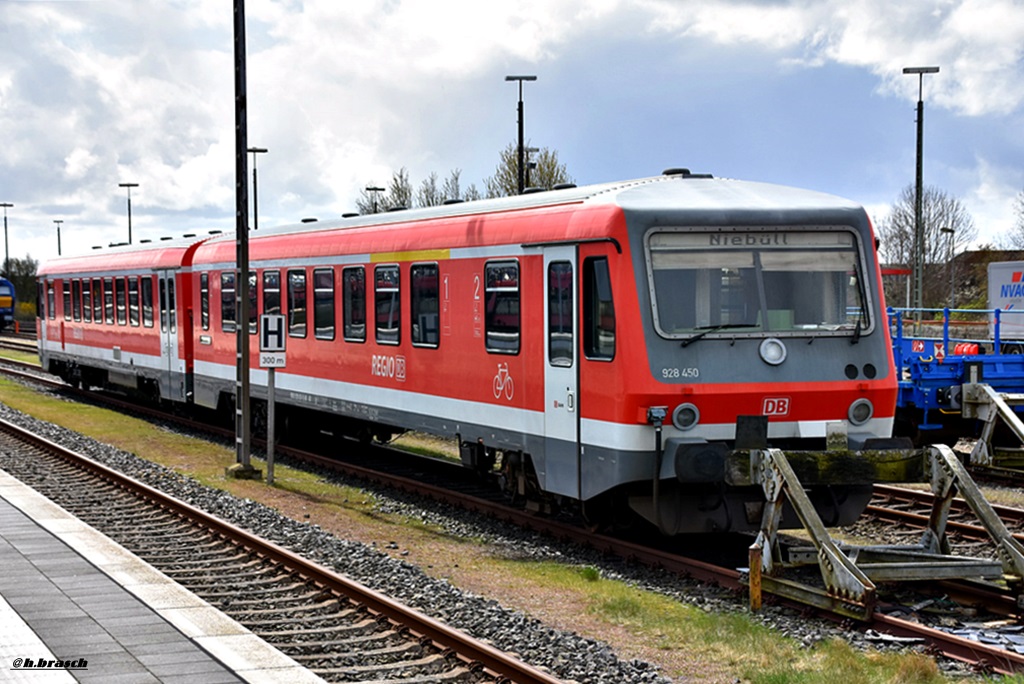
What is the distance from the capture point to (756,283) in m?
11.7

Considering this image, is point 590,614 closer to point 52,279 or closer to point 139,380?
point 139,380

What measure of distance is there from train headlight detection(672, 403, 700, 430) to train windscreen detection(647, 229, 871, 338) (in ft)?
2.02

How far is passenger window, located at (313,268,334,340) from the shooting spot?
18.3m

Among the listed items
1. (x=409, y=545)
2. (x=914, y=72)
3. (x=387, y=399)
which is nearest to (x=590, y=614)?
(x=409, y=545)

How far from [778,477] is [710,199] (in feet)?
8.90

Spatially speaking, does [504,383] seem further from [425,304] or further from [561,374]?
[425,304]

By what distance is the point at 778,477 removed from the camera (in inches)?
416

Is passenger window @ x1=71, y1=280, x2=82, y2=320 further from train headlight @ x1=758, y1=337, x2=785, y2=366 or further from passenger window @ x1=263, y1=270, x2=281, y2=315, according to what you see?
train headlight @ x1=758, y1=337, x2=785, y2=366

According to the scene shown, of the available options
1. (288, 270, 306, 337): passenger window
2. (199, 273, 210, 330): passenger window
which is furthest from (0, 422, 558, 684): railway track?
(199, 273, 210, 330): passenger window

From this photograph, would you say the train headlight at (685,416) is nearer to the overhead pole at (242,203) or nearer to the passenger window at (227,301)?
the overhead pole at (242,203)

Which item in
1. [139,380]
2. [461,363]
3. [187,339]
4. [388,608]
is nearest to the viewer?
[388,608]

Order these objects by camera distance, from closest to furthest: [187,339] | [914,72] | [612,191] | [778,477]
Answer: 1. [778,477]
2. [612,191]
3. [187,339]
4. [914,72]

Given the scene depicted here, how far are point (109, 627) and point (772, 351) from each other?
19.4ft

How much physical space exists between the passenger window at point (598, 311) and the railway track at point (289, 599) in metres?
2.99
